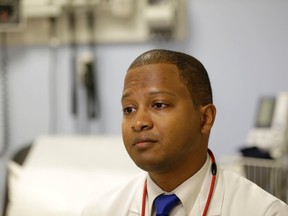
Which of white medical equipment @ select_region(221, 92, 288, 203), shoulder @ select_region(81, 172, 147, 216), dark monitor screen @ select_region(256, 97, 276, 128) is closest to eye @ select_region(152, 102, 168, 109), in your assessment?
shoulder @ select_region(81, 172, 147, 216)

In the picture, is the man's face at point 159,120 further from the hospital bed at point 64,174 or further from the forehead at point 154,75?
Result: the hospital bed at point 64,174

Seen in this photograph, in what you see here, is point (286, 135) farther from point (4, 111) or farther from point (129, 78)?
point (4, 111)

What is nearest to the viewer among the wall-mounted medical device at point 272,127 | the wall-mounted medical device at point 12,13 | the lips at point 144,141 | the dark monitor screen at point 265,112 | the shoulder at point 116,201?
the lips at point 144,141

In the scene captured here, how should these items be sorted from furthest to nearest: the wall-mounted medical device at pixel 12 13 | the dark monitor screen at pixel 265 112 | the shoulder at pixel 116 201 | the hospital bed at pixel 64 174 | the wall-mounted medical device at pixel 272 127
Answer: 1. the wall-mounted medical device at pixel 12 13
2. the dark monitor screen at pixel 265 112
3. the wall-mounted medical device at pixel 272 127
4. the hospital bed at pixel 64 174
5. the shoulder at pixel 116 201

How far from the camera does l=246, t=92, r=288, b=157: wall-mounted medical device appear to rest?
1.54 m

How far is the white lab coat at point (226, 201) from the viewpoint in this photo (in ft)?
2.67

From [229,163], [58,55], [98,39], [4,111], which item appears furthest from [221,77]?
[4,111]

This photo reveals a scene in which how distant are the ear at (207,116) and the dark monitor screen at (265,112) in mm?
842

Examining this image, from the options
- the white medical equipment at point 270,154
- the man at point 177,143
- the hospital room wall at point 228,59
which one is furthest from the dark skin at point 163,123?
the hospital room wall at point 228,59

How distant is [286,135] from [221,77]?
417 mm

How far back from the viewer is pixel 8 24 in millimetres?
1920

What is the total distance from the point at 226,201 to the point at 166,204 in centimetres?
A: 12

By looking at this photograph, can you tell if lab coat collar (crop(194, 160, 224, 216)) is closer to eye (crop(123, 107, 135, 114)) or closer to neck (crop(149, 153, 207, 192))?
neck (crop(149, 153, 207, 192))

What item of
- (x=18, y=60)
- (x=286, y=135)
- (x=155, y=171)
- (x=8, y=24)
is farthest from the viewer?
(x=18, y=60)
